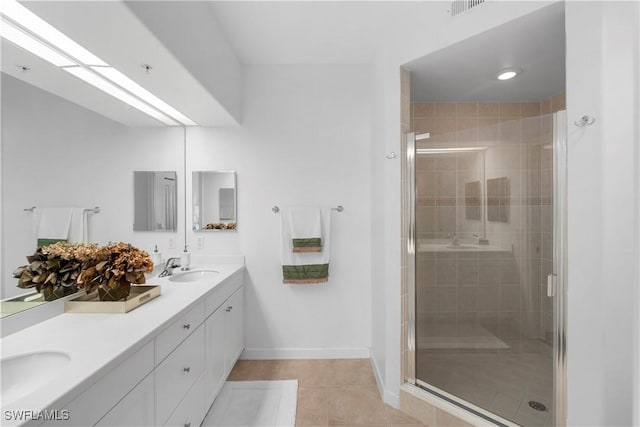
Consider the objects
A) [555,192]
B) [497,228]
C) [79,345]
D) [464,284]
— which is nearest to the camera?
[79,345]

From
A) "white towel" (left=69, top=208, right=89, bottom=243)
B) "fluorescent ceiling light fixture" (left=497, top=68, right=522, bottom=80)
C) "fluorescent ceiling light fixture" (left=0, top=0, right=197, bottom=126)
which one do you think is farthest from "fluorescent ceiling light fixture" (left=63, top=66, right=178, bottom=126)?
"fluorescent ceiling light fixture" (left=497, top=68, right=522, bottom=80)

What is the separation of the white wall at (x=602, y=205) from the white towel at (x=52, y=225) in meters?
2.27

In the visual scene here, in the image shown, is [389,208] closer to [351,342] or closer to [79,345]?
[351,342]

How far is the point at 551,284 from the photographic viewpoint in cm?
132

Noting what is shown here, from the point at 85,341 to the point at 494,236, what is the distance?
2022mm

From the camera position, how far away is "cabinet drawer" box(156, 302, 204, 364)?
1.19m

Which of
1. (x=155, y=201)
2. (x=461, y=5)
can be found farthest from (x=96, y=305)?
(x=461, y=5)

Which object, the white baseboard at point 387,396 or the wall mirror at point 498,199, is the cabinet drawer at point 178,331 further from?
the wall mirror at point 498,199

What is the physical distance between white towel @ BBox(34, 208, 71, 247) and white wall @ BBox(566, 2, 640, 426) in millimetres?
2273

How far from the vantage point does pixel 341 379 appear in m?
2.18

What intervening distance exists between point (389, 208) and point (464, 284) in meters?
0.67

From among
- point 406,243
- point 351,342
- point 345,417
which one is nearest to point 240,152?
point 406,243

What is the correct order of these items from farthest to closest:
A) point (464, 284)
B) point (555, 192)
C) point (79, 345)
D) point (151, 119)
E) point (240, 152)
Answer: point (240, 152) → point (151, 119) → point (464, 284) → point (555, 192) → point (79, 345)

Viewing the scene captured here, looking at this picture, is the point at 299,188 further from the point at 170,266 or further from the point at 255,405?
the point at 255,405
